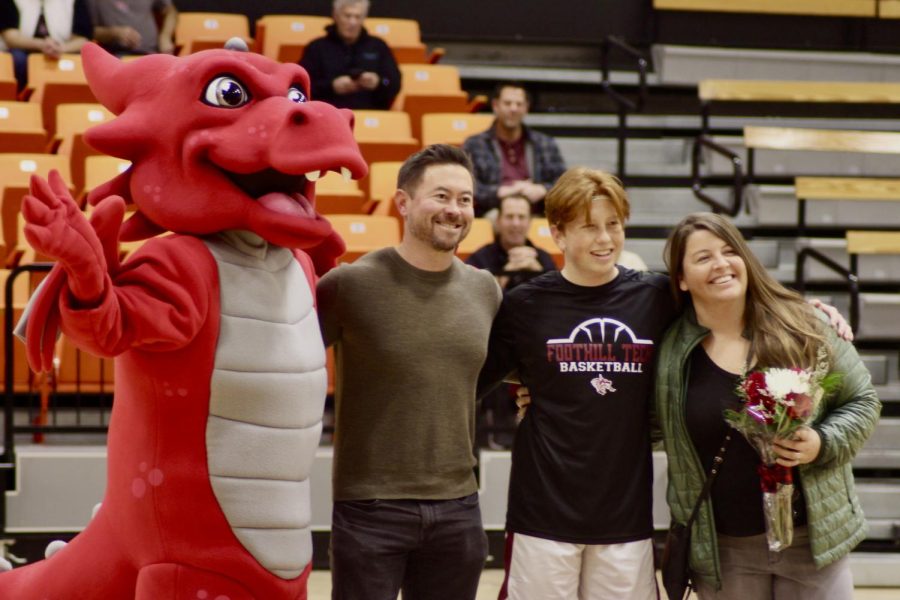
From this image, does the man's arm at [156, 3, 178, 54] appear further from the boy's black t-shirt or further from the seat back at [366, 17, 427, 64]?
the boy's black t-shirt

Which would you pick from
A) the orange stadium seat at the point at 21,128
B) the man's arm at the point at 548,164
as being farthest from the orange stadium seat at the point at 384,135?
the orange stadium seat at the point at 21,128

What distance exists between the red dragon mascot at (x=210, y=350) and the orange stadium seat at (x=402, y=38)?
5.54 m

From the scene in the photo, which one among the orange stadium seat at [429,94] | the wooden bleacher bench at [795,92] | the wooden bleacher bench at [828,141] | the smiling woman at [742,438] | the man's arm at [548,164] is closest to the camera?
the smiling woman at [742,438]

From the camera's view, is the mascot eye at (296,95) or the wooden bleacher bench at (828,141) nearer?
the mascot eye at (296,95)

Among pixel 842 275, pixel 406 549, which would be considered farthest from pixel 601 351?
pixel 842 275

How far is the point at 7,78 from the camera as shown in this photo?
6996 mm

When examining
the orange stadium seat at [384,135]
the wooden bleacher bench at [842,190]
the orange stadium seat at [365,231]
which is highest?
the orange stadium seat at [384,135]

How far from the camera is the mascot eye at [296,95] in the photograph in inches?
112

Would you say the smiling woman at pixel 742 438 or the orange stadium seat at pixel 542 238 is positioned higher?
the orange stadium seat at pixel 542 238

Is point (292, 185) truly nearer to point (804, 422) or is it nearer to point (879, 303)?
point (804, 422)

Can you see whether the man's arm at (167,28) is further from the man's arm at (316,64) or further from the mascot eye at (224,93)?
the mascot eye at (224,93)

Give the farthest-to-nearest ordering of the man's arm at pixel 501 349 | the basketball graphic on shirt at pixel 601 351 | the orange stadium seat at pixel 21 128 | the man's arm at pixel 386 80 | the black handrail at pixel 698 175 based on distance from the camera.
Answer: the man's arm at pixel 386 80 < the black handrail at pixel 698 175 < the orange stadium seat at pixel 21 128 < the man's arm at pixel 501 349 < the basketball graphic on shirt at pixel 601 351

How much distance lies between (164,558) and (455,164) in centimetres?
115

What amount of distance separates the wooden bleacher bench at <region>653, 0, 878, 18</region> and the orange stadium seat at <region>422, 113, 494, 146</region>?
274 cm
